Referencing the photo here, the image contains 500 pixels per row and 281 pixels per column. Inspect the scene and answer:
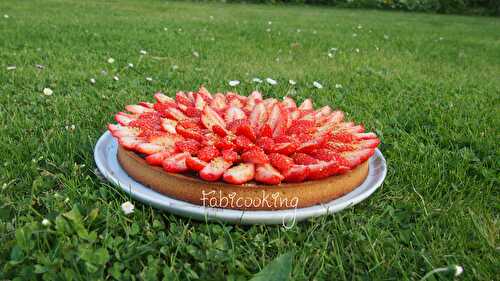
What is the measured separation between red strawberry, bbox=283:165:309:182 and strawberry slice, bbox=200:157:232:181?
20 cm

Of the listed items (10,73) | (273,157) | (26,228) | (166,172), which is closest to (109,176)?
(166,172)

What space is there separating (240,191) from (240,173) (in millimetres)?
60

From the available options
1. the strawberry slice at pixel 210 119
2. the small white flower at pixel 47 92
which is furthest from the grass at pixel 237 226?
the strawberry slice at pixel 210 119

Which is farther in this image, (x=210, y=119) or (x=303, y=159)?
(x=210, y=119)

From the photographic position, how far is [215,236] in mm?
1611

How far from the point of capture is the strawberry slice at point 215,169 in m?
1.60

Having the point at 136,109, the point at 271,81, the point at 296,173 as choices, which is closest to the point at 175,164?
the point at 296,173

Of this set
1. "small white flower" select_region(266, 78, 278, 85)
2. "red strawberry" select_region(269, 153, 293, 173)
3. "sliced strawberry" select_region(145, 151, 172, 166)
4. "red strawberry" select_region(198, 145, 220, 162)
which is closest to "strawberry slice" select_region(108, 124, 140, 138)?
"sliced strawberry" select_region(145, 151, 172, 166)

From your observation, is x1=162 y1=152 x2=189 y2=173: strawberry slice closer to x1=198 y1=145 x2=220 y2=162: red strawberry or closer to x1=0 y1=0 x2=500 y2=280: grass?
x1=198 y1=145 x2=220 y2=162: red strawberry

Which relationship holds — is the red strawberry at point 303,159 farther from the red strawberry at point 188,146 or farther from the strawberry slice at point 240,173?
the red strawberry at point 188,146

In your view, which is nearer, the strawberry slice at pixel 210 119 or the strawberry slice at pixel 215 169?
the strawberry slice at pixel 215 169

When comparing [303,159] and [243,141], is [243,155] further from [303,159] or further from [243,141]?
[303,159]

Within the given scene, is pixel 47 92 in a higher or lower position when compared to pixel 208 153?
lower

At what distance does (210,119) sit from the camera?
1950 millimetres
